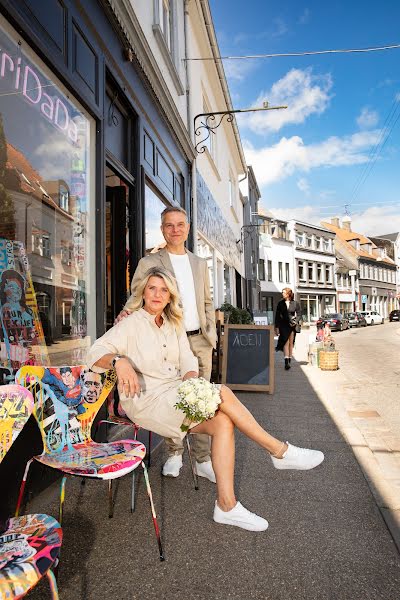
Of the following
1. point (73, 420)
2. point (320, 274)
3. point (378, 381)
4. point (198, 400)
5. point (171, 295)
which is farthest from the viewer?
point (320, 274)

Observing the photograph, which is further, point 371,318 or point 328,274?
point 328,274

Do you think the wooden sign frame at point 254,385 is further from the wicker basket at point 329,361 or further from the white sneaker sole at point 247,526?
the white sneaker sole at point 247,526

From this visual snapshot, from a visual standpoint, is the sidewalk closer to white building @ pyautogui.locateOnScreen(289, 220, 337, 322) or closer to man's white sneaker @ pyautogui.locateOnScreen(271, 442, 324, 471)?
man's white sneaker @ pyautogui.locateOnScreen(271, 442, 324, 471)

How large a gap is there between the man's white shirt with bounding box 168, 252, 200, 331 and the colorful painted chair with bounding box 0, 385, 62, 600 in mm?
1709

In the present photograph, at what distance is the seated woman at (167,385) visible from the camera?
8.09 feet

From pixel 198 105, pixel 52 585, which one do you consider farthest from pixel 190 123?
pixel 52 585

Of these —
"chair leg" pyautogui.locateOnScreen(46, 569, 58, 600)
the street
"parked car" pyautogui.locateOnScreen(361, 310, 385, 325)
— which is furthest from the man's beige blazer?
"parked car" pyautogui.locateOnScreen(361, 310, 385, 325)

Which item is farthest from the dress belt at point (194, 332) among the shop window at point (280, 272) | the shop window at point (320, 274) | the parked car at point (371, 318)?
the shop window at point (320, 274)

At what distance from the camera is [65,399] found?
254 cm

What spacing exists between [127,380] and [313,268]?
41495mm

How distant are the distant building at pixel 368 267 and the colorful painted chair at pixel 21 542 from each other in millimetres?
48384

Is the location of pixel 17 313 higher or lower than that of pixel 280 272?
lower

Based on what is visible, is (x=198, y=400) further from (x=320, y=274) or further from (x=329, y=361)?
(x=320, y=274)

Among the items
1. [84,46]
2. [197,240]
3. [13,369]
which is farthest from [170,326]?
[197,240]
